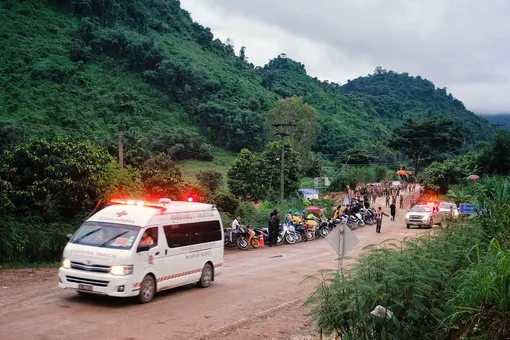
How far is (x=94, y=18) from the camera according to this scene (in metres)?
96.6

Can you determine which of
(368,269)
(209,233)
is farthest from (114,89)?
(368,269)

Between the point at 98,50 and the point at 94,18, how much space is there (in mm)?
12633

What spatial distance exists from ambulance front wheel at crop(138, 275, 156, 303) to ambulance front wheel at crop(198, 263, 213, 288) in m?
2.31


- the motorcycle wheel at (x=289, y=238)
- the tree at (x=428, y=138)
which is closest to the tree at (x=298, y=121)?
the tree at (x=428, y=138)

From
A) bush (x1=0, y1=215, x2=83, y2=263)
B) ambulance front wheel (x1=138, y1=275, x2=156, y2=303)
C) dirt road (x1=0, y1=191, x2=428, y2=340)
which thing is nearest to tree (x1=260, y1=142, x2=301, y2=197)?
bush (x1=0, y1=215, x2=83, y2=263)

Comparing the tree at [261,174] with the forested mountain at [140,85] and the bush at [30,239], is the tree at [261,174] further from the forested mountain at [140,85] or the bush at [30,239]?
the bush at [30,239]

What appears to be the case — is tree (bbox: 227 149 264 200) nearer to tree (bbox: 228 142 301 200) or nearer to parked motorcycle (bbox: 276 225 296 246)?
tree (bbox: 228 142 301 200)

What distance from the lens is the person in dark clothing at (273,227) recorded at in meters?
26.4

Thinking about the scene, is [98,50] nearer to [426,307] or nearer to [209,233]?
[209,233]

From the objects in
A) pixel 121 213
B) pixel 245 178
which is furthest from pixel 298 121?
pixel 121 213

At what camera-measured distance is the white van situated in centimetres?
1119

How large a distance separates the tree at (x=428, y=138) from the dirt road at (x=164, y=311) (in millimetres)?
65301

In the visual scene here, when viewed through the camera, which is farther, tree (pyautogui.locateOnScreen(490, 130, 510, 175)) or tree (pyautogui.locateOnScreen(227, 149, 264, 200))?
tree (pyautogui.locateOnScreen(227, 149, 264, 200))

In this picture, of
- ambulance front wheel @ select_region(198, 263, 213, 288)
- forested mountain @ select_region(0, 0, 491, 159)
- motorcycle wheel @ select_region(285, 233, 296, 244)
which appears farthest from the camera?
forested mountain @ select_region(0, 0, 491, 159)
